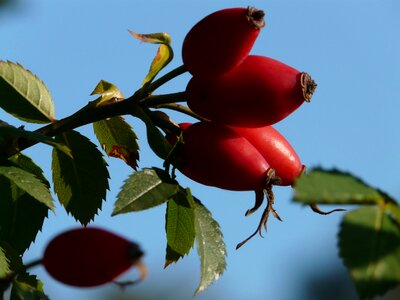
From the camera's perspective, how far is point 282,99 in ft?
6.81

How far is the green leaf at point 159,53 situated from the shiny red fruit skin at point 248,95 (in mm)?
96

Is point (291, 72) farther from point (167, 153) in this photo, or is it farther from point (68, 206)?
point (68, 206)

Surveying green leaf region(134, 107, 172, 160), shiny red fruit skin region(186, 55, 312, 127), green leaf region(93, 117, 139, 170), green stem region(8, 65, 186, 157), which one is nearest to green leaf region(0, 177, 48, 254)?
green stem region(8, 65, 186, 157)

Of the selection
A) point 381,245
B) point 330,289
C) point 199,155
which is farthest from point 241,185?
point 330,289

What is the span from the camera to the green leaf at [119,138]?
227cm

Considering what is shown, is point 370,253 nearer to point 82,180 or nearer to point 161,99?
point 161,99

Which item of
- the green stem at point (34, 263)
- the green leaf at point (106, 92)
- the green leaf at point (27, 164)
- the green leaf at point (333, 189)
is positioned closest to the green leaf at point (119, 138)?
the green leaf at point (106, 92)

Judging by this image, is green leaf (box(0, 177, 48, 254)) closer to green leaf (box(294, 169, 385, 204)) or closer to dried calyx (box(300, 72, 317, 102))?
dried calyx (box(300, 72, 317, 102))

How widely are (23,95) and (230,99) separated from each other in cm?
50

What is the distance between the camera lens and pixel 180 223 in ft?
6.65

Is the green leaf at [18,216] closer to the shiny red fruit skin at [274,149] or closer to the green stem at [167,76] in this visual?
the green stem at [167,76]

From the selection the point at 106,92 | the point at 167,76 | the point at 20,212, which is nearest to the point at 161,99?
the point at 167,76

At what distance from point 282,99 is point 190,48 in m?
0.23

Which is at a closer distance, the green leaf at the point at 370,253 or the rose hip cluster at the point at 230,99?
the green leaf at the point at 370,253
